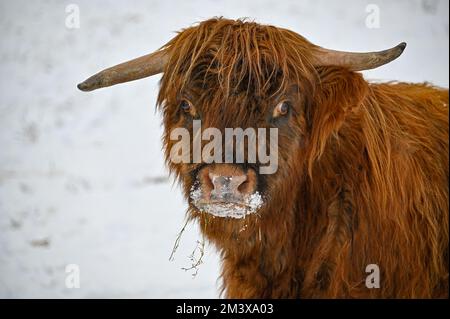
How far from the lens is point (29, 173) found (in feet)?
19.2

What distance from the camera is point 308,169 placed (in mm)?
3223

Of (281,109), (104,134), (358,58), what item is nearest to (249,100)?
(281,109)

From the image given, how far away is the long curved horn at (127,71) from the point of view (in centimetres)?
329

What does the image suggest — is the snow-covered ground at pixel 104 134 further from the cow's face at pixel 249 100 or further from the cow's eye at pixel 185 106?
the cow's eye at pixel 185 106

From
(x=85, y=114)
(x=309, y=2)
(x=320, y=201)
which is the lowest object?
(x=320, y=201)

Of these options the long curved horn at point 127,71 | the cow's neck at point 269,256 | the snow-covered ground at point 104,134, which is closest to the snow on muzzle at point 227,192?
the cow's neck at point 269,256

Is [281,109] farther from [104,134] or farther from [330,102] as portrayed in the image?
[104,134]

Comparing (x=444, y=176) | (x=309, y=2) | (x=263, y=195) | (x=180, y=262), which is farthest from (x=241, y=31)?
(x=309, y=2)

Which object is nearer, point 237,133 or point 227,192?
point 227,192

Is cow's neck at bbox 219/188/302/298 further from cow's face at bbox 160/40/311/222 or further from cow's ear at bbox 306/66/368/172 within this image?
cow's ear at bbox 306/66/368/172

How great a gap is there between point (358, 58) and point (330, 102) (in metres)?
0.27

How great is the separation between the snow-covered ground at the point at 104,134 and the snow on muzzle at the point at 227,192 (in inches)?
79.8
